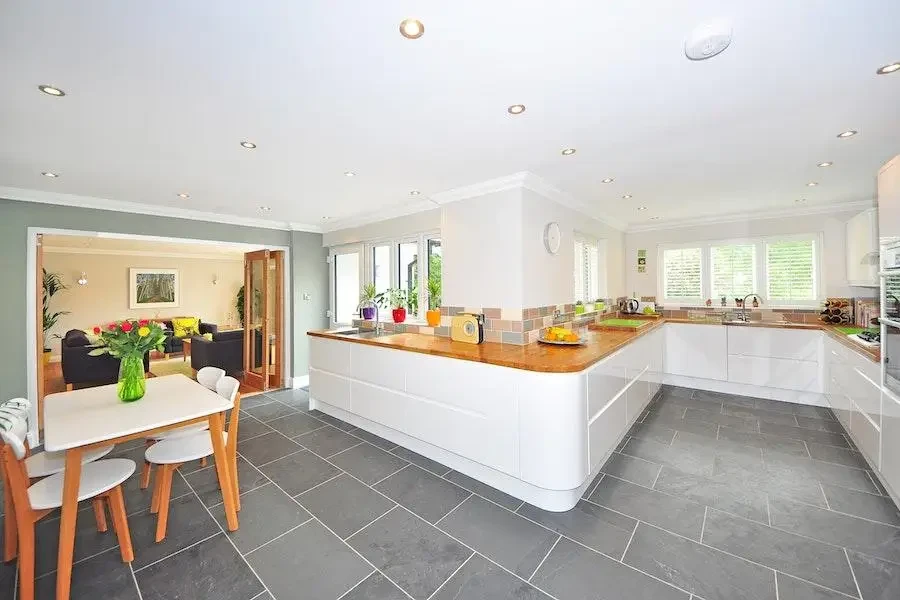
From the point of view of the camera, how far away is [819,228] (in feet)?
14.0

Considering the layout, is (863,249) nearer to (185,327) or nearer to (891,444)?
(891,444)

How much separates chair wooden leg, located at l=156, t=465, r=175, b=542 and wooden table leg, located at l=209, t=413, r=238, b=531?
0.88 ft

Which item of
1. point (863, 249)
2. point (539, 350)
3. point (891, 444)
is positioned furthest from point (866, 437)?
point (539, 350)

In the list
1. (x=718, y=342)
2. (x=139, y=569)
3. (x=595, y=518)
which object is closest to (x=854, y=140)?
(x=718, y=342)

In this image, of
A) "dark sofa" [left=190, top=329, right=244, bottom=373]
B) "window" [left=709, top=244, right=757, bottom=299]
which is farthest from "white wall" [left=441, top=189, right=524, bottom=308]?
"dark sofa" [left=190, top=329, right=244, bottom=373]

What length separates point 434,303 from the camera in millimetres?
4031

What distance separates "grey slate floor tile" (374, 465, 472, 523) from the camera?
87.0 inches

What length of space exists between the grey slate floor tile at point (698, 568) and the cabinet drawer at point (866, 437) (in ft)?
4.74

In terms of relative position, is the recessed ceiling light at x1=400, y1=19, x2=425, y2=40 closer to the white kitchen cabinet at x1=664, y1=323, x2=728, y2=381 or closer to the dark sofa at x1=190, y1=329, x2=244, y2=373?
the white kitchen cabinet at x1=664, y1=323, x2=728, y2=381

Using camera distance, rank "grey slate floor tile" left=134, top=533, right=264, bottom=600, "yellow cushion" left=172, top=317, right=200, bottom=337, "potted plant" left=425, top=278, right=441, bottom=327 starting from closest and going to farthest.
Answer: "grey slate floor tile" left=134, top=533, right=264, bottom=600 < "potted plant" left=425, top=278, right=441, bottom=327 < "yellow cushion" left=172, top=317, right=200, bottom=337

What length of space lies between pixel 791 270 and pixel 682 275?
1.12 metres

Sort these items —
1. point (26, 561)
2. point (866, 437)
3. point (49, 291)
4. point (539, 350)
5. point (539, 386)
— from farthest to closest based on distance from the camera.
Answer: point (49, 291)
point (539, 350)
point (866, 437)
point (539, 386)
point (26, 561)

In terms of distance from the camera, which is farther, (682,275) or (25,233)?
(682,275)

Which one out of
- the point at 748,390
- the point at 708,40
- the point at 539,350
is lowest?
the point at 748,390
